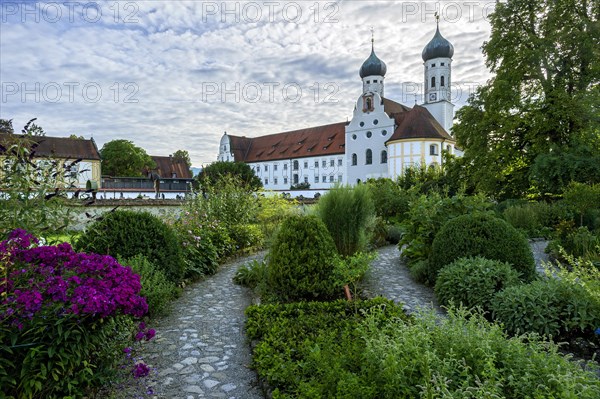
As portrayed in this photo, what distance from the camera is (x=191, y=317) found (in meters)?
5.10

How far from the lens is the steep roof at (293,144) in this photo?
191ft

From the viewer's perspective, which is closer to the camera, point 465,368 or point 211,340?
point 465,368

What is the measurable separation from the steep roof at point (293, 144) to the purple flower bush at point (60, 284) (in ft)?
176

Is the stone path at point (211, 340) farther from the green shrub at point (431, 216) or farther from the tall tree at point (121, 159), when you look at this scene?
the tall tree at point (121, 159)

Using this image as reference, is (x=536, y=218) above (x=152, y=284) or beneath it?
above

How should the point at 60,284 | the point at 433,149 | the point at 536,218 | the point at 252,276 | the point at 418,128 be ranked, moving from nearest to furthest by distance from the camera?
the point at 60,284 < the point at 252,276 < the point at 536,218 < the point at 433,149 < the point at 418,128

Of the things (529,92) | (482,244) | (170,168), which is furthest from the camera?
(170,168)

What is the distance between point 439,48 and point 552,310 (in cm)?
5520

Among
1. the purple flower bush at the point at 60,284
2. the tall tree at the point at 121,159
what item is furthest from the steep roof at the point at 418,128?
the purple flower bush at the point at 60,284

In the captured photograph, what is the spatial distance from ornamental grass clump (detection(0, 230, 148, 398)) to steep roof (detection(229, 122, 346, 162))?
53599 millimetres

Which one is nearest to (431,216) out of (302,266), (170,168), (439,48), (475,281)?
(475,281)

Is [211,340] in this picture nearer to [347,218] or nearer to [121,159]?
[347,218]

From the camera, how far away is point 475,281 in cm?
475

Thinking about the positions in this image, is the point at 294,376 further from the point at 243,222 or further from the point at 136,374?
the point at 243,222
